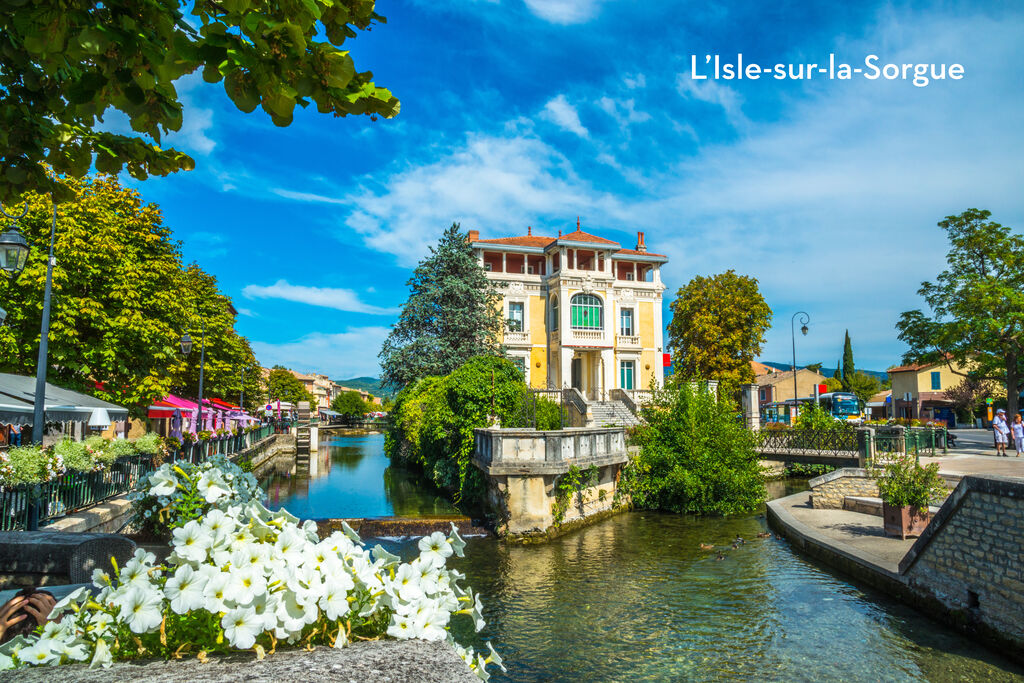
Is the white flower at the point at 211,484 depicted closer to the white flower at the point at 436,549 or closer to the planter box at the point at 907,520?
the white flower at the point at 436,549

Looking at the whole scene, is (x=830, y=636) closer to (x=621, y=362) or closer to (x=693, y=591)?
(x=693, y=591)

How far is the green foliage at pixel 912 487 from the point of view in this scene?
1263 centimetres

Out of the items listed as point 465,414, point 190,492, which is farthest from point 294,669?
point 465,414

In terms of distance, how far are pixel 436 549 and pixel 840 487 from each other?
1804 cm

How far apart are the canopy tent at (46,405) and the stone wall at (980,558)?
16200mm

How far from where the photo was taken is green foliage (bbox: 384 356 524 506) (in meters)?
20.8

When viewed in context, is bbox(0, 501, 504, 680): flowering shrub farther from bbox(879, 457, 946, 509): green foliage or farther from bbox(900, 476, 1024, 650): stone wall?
bbox(879, 457, 946, 509): green foliage

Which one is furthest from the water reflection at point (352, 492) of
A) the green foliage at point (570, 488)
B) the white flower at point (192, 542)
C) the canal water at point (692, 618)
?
the white flower at point (192, 542)

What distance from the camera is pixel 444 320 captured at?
114 feet

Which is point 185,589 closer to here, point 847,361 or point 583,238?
point 583,238

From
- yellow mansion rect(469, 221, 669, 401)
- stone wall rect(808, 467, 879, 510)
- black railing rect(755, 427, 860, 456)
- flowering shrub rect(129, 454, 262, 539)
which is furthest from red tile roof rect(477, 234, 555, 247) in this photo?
flowering shrub rect(129, 454, 262, 539)

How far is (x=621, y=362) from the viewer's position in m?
39.0

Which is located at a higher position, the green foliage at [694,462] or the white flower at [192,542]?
the white flower at [192,542]

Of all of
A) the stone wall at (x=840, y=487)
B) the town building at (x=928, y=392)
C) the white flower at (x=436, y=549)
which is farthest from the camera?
the town building at (x=928, y=392)
